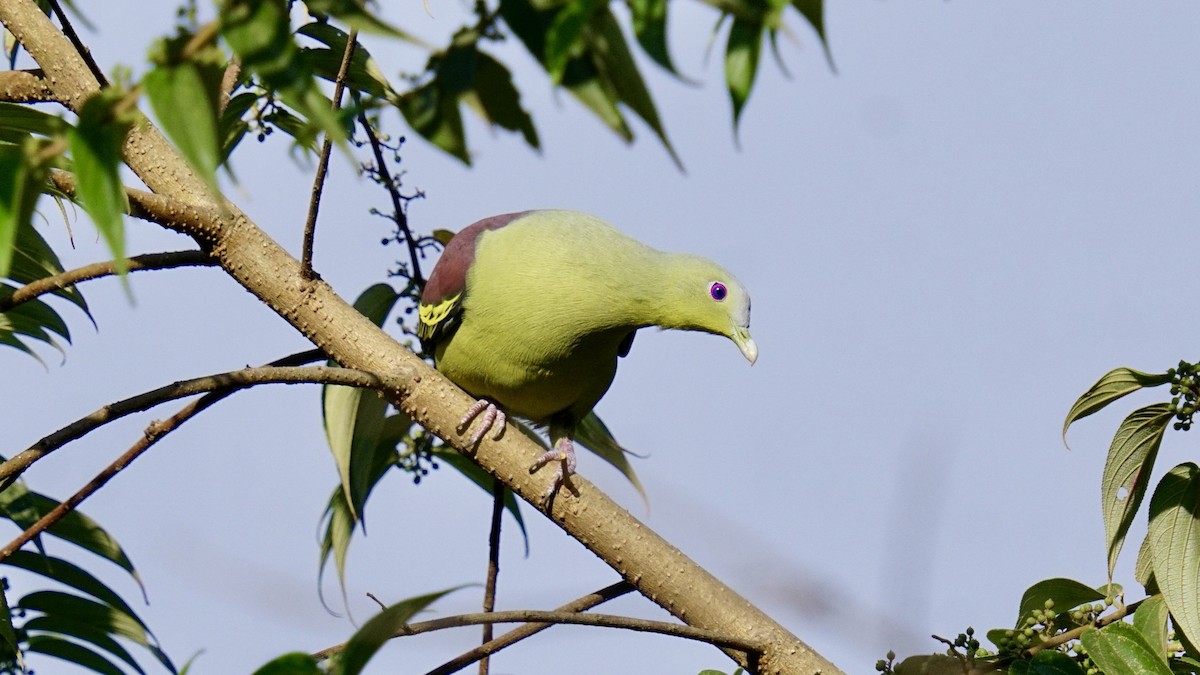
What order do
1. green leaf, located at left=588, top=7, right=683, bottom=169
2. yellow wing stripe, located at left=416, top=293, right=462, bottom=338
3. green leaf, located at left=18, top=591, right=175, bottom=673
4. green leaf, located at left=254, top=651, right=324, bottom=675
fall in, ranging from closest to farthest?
green leaf, located at left=588, top=7, right=683, bottom=169
green leaf, located at left=254, top=651, right=324, bottom=675
green leaf, located at left=18, top=591, right=175, bottom=673
yellow wing stripe, located at left=416, top=293, right=462, bottom=338

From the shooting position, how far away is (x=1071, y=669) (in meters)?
2.20

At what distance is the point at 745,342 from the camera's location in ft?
10.8

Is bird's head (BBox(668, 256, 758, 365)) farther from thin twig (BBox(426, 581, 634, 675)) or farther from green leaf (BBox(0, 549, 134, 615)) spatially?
green leaf (BBox(0, 549, 134, 615))

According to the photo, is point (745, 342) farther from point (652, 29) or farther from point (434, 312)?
point (652, 29)

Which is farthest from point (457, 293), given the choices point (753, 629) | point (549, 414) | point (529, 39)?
point (529, 39)

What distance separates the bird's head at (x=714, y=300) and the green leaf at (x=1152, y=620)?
1266mm

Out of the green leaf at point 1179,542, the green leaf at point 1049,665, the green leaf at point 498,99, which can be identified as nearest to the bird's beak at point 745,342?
the green leaf at point 1179,542

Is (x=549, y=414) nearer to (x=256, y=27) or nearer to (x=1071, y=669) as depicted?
(x=1071, y=669)

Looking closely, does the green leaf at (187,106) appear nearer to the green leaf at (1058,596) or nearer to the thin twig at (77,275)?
the thin twig at (77,275)

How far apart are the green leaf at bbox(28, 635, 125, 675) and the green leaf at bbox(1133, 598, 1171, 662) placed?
8.11 ft

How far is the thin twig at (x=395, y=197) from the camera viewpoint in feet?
10.4

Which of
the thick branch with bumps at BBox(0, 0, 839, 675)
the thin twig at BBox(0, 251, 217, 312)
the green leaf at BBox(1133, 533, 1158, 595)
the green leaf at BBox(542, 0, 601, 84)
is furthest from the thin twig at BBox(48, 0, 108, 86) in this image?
the green leaf at BBox(1133, 533, 1158, 595)

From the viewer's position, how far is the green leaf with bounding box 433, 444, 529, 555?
3738 millimetres

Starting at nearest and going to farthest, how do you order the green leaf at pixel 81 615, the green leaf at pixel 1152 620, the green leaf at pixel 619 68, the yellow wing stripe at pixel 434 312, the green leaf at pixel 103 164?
the green leaf at pixel 103 164 → the green leaf at pixel 619 68 → the green leaf at pixel 1152 620 → the green leaf at pixel 81 615 → the yellow wing stripe at pixel 434 312
